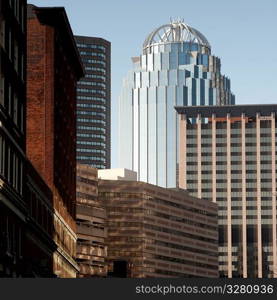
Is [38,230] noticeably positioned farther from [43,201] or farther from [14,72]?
[14,72]

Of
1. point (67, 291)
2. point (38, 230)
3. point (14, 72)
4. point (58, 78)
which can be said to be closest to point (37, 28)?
point (58, 78)

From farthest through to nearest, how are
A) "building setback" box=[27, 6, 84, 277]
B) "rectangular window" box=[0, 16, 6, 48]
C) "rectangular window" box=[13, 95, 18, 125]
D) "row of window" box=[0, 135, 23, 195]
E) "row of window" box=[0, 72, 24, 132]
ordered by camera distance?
"building setback" box=[27, 6, 84, 277]
"rectangular window" box=[13, 95, 18, 125]
"row of window" box=[0, 72, 24, 132]
"rectangular window" box=[0, 16, 6, 48]
"row of window" box=[0, 135, 23, 195]

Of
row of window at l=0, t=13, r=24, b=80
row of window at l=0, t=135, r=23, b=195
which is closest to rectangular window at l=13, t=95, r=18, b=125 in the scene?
row of window at l=0, t=13, r=24, b=80

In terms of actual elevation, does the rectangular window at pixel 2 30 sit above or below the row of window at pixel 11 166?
above

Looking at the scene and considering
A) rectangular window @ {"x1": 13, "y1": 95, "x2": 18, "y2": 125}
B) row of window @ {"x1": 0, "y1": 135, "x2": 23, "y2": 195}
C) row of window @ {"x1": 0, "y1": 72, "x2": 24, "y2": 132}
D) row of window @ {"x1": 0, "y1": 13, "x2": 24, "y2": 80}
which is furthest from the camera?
rectangular window @ {"x1": 13, "y1": 95, "x2": 18, "y2": 125}

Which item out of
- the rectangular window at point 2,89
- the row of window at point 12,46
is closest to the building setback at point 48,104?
the row of window at point 12,46

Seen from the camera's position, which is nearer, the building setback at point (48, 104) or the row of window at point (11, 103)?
the row of window at point (11, 103)

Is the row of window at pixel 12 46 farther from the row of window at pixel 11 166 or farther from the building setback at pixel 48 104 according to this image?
the building setback at pixel 48 104

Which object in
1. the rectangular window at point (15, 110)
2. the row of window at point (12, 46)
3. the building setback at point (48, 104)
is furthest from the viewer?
the building setback at point (48, 104)

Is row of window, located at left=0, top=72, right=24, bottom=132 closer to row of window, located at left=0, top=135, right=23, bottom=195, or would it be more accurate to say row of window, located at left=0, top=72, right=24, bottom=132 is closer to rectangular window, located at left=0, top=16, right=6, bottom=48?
rectangular window, located at left=0, top=16, right=6, bottom=48

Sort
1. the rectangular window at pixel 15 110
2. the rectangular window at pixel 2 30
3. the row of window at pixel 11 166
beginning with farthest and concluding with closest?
the rectangular window at pixel 15 110 < the rectangular window at pixel 2 30 < the row of window at pixel 11 166

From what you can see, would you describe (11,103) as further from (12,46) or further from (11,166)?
(11,166)

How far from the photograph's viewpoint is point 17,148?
75.0 m

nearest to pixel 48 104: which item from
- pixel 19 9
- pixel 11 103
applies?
pixel 19 9
